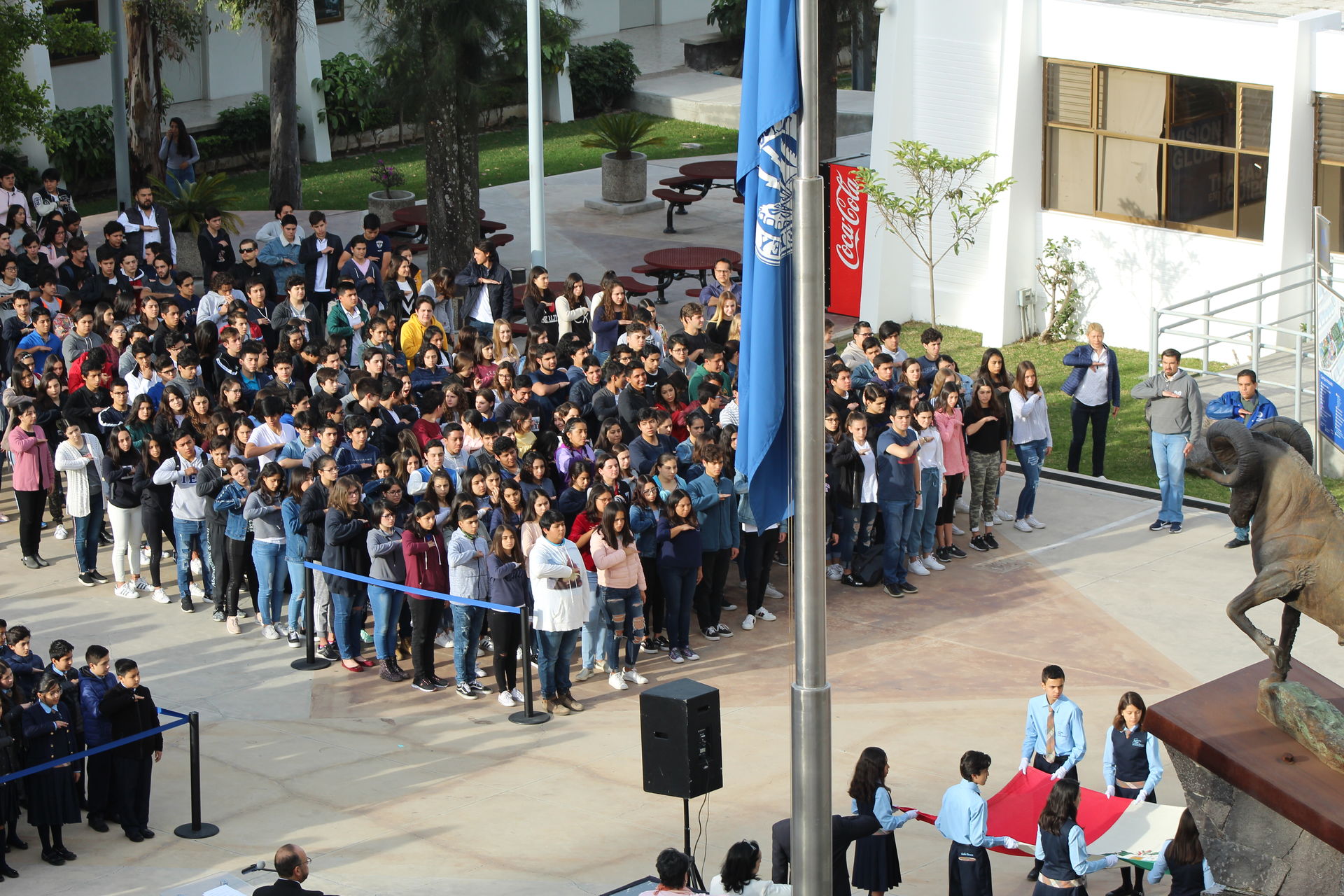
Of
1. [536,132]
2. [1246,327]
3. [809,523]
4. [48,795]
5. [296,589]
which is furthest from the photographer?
[1246,327]

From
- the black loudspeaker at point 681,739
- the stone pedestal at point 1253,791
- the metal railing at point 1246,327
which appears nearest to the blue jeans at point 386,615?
the black loudspeaker at point 681,739

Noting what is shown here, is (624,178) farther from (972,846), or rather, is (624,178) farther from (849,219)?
(972,846)

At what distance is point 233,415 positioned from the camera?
15516mm

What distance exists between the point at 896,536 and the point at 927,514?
23.2 inches

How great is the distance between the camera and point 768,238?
→ 8461 mm

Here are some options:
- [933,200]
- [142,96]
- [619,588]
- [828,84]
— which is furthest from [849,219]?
[619,588]

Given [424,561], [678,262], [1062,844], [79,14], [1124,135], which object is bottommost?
[1062,844]

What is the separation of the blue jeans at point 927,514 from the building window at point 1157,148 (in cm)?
810

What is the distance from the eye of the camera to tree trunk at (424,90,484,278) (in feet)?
77.5

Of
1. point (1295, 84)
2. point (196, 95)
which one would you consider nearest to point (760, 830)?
point (1295, 84)

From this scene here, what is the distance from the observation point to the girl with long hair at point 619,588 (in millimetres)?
14055

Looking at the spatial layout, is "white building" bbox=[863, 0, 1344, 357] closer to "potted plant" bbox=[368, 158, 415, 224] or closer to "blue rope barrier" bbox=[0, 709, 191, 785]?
"potted plant" bbox=[368, 158, 415, 224]

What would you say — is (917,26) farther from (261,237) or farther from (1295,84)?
(261,237)

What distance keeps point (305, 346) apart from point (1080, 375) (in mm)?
7956
